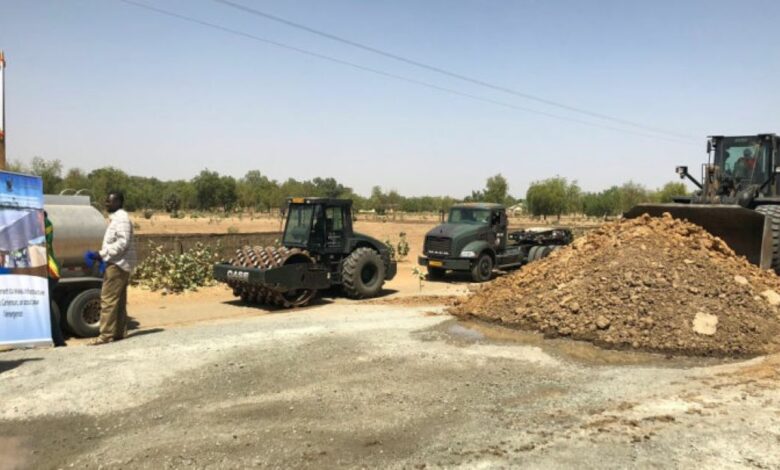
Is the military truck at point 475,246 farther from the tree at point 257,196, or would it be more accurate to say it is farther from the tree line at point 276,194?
the tree at point 257,196

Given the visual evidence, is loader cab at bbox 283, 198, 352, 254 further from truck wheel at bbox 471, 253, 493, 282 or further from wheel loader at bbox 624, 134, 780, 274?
wheel loader at bbox 624, 134, 780, 274

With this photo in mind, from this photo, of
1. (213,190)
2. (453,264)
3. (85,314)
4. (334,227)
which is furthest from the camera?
(213,190)

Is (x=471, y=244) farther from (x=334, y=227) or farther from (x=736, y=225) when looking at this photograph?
(x=736, y=225)

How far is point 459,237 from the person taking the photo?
1647 centimetres

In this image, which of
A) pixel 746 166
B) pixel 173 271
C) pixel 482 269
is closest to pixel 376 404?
pixel 173 271

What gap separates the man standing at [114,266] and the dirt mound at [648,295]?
535cm

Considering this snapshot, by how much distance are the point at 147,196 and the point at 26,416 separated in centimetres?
7567

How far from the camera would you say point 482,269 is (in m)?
16.7

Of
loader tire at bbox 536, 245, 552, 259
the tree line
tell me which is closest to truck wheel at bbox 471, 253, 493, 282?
loader tire at bbox 536, 245, 552, 259

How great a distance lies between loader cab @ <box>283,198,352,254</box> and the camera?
41.8 ft

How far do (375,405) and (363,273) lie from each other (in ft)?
26.5

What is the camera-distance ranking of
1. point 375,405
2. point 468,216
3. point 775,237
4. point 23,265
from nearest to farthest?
point 375,405 < point 23,265 < point 775,237 < point 468,216

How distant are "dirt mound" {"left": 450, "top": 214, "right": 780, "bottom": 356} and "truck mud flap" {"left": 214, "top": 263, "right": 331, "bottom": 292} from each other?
322 cm

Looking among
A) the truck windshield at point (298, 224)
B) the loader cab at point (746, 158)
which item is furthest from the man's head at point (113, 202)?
the loader cab at point (746, 158)
